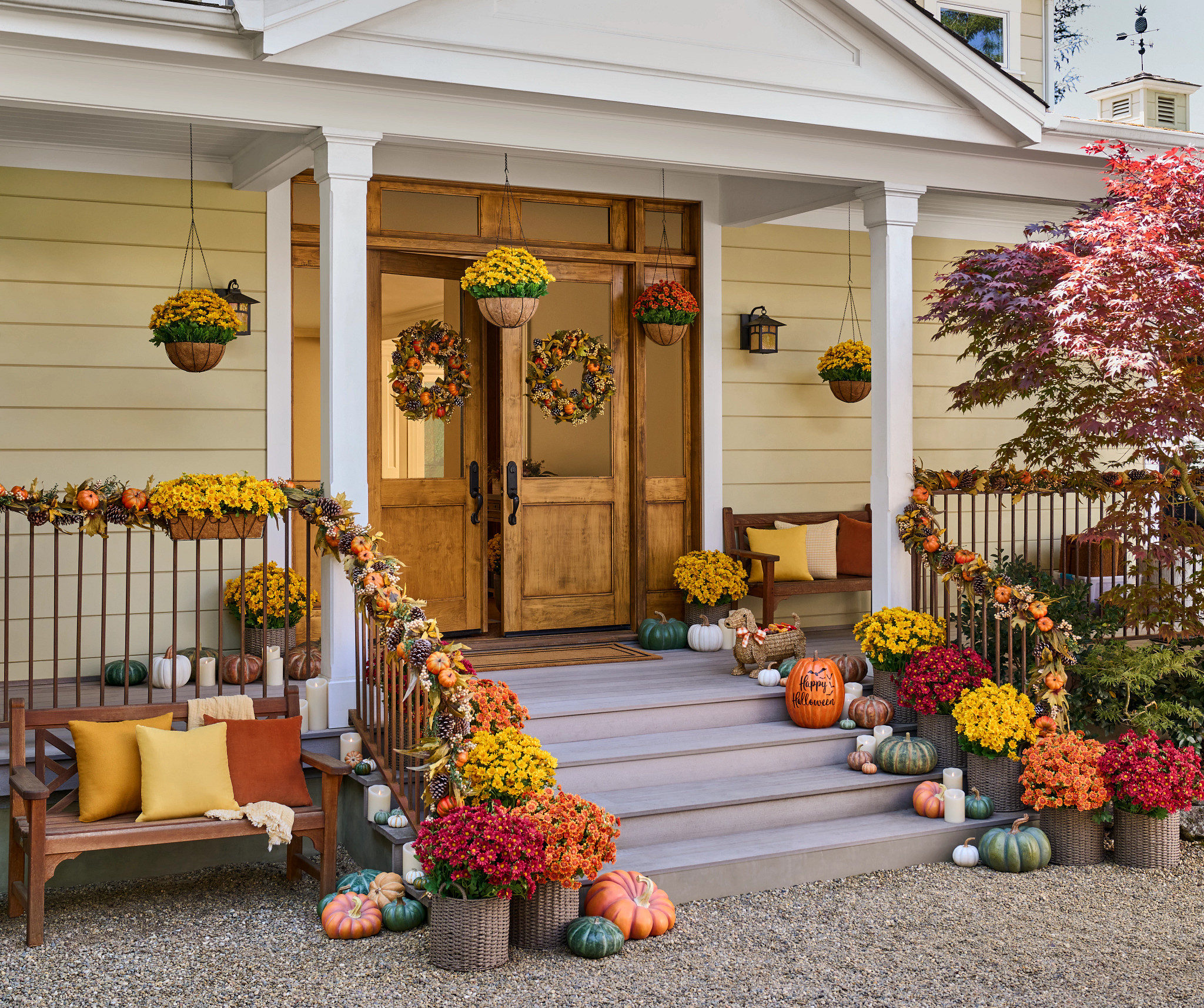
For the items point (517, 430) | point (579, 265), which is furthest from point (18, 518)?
point (579, 265)

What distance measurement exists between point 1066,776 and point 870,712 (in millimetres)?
974

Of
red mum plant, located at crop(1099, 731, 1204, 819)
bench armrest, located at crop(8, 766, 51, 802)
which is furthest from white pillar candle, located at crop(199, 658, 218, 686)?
red mum plant, located at crop(1099, 731, 1204, 819)

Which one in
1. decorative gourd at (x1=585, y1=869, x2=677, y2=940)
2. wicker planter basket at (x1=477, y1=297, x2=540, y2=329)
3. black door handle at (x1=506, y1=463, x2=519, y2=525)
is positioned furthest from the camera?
black door handle at (x1=506, y1=463, x2=519, y2=525)

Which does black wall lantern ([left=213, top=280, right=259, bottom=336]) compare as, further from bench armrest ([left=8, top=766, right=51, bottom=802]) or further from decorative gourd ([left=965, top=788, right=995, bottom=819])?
decorative gourd ([left=965, top=788, right=995, bottom=819])

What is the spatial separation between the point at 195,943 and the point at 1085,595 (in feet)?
15.1

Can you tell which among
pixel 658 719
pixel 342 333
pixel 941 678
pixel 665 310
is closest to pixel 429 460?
pixel 665 310

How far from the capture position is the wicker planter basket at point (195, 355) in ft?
18.9

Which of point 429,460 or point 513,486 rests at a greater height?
point 429,460

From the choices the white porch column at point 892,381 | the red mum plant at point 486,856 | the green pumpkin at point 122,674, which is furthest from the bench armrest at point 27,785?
the white porch column at point 892,381

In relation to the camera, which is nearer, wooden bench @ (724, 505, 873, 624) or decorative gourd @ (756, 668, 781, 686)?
decorative gourd @ (756, 668, 781, 686)

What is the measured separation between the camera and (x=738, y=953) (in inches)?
152

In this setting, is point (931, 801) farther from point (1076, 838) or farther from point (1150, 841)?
point (1150, 841)

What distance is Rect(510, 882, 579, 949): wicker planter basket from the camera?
12.6 feet

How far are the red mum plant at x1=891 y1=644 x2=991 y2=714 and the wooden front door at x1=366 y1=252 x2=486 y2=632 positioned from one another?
8.85 feet
